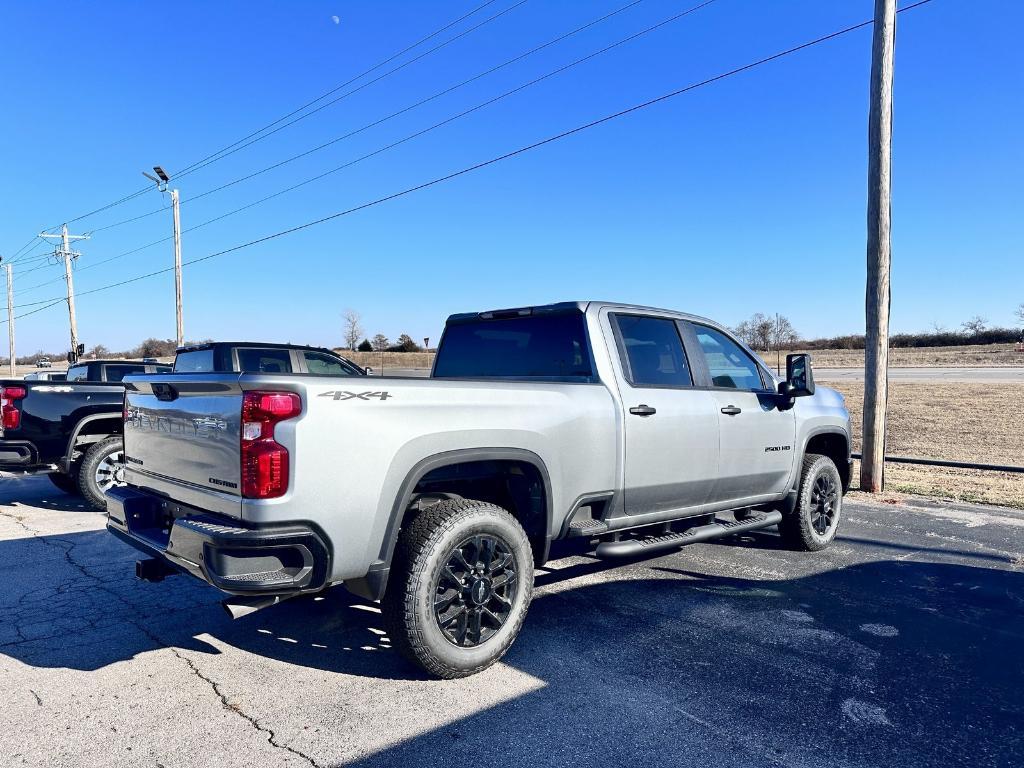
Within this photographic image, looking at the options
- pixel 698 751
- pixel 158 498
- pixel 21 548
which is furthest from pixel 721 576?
pixel 21 548

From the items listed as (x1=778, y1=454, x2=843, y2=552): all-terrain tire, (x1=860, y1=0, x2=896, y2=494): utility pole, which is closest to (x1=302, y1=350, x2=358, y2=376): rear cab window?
(x1=778, y1=454, x2=843, y2=552): all-terrain tire

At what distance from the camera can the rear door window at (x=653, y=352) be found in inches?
184

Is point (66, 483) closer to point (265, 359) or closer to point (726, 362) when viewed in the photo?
point (265, 359)

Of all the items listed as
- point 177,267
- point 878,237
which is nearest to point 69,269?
point 177,267

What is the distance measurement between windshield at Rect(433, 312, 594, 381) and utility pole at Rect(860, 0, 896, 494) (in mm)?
6232

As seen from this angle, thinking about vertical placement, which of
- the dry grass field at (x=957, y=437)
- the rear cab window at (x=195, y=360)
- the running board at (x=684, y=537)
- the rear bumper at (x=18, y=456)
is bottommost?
the dry grass field at (x=957, y=437)

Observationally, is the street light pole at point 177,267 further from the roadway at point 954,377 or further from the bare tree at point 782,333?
the bare tree at point 782,333

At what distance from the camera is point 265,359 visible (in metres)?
9.16

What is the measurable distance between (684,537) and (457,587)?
1790mm

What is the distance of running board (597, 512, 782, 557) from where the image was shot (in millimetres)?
4289

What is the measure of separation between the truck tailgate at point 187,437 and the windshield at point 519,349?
2155mm

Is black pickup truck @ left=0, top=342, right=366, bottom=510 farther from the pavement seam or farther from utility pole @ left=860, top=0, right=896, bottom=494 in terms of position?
utility pole @ left=860, top=0, right=896, bottom=494

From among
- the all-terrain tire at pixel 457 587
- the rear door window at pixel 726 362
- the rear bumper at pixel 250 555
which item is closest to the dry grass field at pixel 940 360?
the rear door window at pixel 726 362

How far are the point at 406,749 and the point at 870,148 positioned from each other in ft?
30.4
